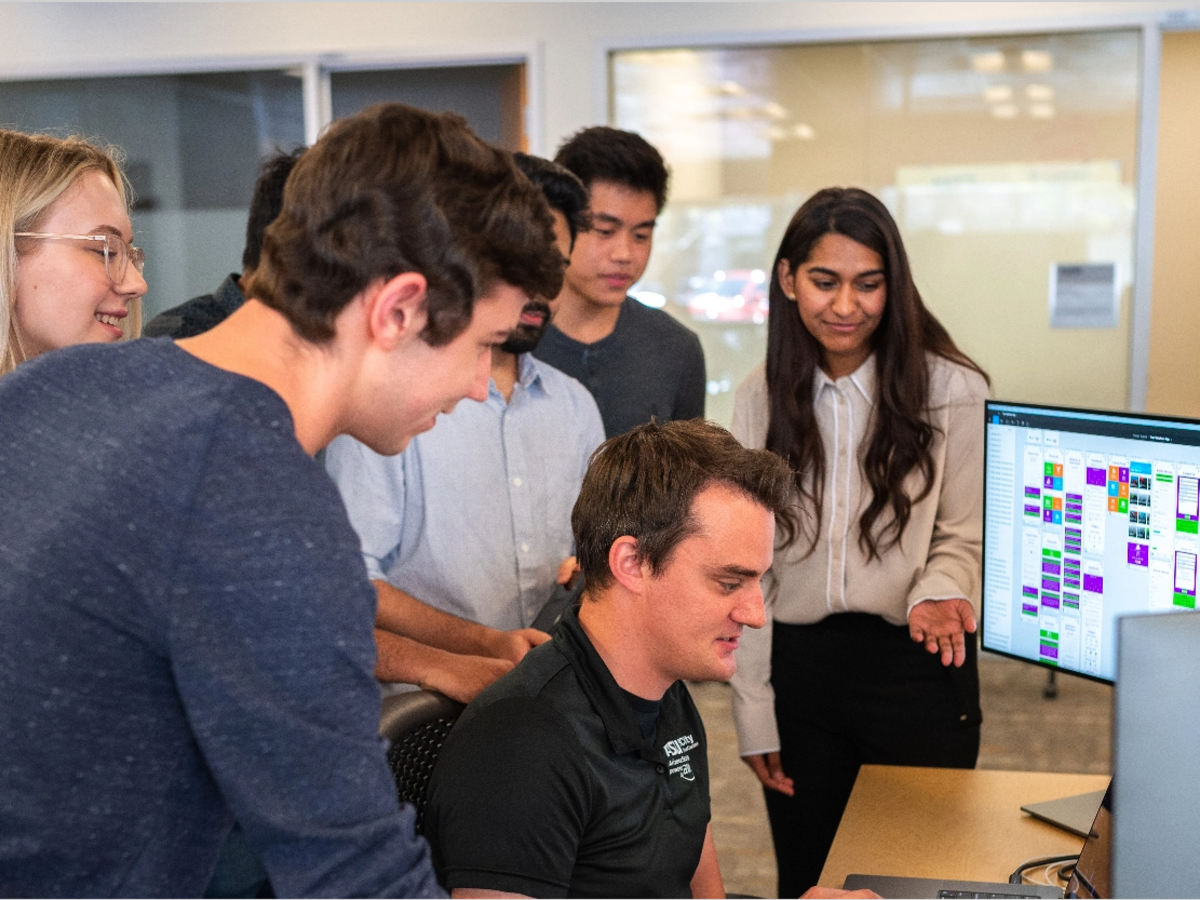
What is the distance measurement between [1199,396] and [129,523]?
418 cm

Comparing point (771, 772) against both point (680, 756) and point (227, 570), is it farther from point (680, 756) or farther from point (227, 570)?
point (227, 570)

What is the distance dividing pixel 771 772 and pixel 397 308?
1420mm

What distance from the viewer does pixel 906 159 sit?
426cm

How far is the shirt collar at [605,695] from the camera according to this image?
1407mm

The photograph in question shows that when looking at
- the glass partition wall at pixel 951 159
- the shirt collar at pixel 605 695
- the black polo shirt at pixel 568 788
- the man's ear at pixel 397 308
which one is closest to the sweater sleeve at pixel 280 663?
the man's ear at pixel 397 308

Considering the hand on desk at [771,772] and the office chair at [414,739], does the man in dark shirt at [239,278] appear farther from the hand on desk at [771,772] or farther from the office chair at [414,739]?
the hand on desk at [771,772]

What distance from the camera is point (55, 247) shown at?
5.26 feet

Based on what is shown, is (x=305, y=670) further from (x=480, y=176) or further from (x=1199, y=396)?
(x=1199, y=396)

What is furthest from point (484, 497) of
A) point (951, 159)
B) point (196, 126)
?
point (196, 126)

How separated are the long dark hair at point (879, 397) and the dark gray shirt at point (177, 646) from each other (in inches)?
51.1

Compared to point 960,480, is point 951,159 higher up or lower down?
higher up

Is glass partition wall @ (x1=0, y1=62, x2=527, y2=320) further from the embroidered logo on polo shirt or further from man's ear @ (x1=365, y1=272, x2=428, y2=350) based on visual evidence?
man's ear @ (x1=365, y1=272, x2=428, y2=350)

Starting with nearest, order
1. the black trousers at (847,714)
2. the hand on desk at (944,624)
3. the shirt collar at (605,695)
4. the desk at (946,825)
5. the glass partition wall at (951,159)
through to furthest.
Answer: the shirt collar at (605,695)
the desk at (946,825)
the hand on desk at (944,624)
the black trousers at (847,714)
the glass partition wall at (951,159)

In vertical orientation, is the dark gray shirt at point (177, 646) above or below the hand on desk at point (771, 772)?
above
